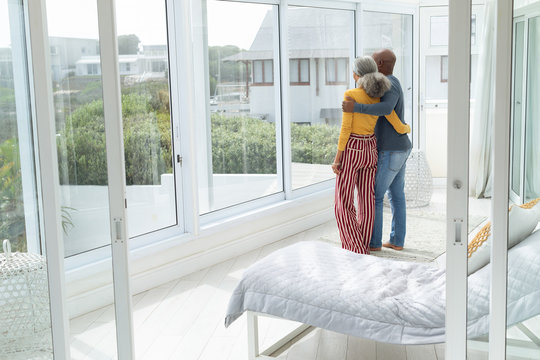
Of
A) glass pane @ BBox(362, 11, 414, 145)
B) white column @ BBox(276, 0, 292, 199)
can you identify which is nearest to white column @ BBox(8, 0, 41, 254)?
white column @ BBox(276, 0, 292, 199)

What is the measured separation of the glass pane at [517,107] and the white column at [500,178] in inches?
0.7

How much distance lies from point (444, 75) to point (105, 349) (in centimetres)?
642

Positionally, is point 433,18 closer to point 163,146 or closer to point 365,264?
point 163,146

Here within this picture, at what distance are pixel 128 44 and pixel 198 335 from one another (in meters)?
2.04

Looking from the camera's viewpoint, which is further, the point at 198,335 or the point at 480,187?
the point at 198,335

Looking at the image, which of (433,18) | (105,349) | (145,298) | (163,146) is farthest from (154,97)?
(433,18)

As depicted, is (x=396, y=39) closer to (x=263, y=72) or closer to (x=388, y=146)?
(x=263, y=72)

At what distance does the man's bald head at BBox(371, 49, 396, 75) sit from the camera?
497 cm

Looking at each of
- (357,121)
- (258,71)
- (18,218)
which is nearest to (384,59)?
(357,121)

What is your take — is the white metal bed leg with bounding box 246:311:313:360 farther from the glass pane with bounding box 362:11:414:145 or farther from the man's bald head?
the glass pane with bounding box 362:11:414:145

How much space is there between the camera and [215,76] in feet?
17.3

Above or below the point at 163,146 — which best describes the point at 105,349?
below

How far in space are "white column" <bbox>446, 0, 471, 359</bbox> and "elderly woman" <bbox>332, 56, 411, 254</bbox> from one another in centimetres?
247

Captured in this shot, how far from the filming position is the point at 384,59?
4.98m
